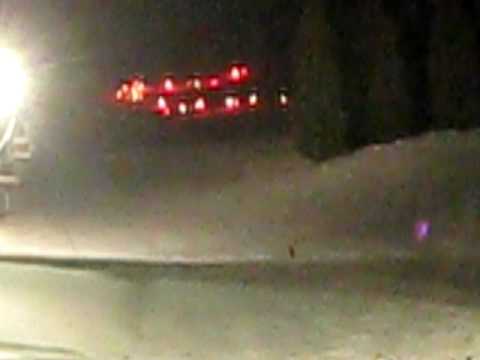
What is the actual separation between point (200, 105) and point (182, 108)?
51 cm

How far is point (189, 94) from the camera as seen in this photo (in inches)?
1462

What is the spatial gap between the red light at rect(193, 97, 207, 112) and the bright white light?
14554 mm

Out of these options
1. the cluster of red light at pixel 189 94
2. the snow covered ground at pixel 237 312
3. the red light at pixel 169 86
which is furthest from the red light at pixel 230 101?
the snow covered ground at pixel 237 312

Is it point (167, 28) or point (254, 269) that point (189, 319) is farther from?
point (167, 28)

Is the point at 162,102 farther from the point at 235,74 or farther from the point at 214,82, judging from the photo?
the point at 235,74

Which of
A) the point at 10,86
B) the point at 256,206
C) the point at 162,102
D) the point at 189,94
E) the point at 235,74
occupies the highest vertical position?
the point at 10,86

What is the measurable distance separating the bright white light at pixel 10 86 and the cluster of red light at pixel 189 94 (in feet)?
45.0

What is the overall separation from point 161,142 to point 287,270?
1728 centimetres

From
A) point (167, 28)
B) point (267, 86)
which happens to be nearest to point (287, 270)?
point (267, 86)

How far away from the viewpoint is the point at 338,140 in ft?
78.1

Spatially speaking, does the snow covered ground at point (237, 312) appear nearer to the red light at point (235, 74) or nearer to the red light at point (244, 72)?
the red light at point (235, 74)

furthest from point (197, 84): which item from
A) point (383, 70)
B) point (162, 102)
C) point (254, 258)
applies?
point (254, 258)

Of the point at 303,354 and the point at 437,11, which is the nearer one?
the point at 303,354

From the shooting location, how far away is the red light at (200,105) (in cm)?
3669
